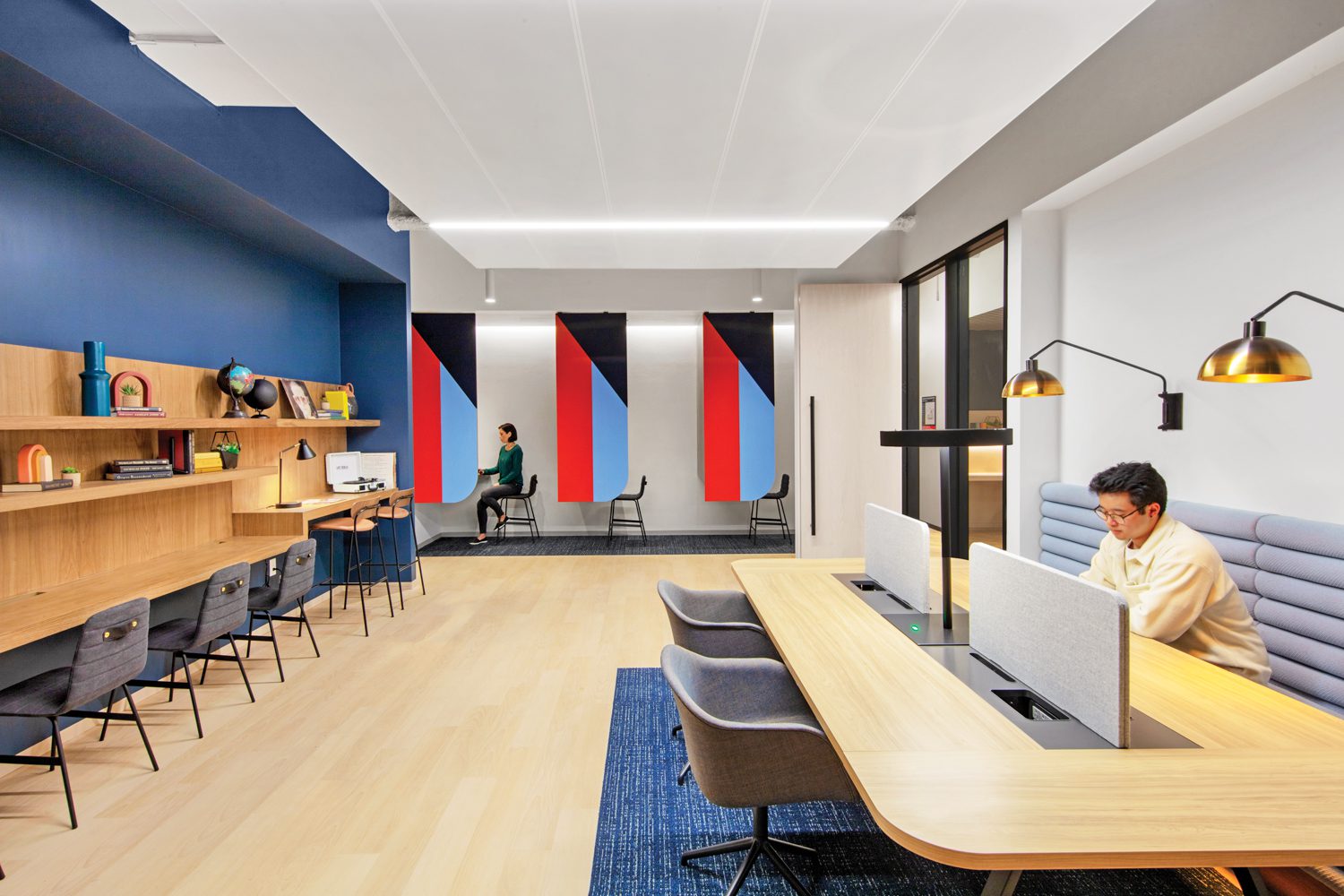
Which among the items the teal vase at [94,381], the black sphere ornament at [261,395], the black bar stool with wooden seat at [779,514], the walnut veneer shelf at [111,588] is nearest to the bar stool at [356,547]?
the walnut veneer shelf at [111,588]

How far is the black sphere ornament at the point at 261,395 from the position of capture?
4367mm

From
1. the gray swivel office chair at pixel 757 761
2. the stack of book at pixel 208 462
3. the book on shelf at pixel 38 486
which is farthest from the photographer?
the stack of book at pixel 208 462

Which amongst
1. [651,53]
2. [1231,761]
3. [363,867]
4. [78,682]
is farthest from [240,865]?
[651,53]

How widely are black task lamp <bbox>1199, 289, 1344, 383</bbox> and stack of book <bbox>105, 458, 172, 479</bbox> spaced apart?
15.7 feet

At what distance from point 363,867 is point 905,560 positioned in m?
2.29

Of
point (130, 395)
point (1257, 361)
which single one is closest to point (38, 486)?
point (130, 395)

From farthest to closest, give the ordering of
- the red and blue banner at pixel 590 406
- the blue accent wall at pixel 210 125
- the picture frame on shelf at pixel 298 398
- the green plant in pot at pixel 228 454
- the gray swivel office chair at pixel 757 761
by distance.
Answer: the red and blue banner at pixel 590 406
the picture frame on shelf at pixel 298 398
the green plant in pot at pixel 228 454
the blue accent wall at pixel 210 125
the gray swivel office chair at pixel 757 761

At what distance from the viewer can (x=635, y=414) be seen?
28.1 ft

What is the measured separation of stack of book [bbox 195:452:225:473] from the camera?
155 inches

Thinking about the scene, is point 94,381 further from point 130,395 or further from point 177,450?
point 177,450

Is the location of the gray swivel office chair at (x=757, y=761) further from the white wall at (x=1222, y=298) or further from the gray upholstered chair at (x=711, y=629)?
the white wall at (x=1222, y=298)

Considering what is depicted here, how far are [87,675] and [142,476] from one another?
136 centimetres

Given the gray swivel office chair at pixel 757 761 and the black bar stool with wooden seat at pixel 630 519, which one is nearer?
the gray swivel office chair at pixel 757 761

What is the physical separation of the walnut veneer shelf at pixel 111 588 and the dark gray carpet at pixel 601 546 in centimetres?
342
